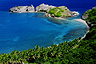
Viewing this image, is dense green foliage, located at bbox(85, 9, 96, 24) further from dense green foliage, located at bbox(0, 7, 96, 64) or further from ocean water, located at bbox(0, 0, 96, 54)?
dense green foliage, located at bbox(0, 7, 96, 64)

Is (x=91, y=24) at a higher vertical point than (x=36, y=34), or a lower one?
higher

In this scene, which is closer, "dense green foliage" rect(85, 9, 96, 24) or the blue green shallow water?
the blue green shallow water

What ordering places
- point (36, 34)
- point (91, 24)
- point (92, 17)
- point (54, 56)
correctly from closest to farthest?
point (54, 56) < point (36, 34) < point (91, 24) < point (92, 17)

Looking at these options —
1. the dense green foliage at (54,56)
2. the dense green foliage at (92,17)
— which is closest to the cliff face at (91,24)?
the dense green foliage at (92,17)

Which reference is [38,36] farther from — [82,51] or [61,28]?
[82,51]

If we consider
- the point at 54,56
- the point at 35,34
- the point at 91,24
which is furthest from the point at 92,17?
the point at 54,56

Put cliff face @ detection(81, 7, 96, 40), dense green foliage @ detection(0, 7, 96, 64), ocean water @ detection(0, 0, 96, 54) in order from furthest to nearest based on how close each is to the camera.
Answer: ocean water @ detection(0, 0, 96, 54), cliff face @ detection(81, 7, 96, 40), dense green foliage @ detection(0, 7, 96, 64)

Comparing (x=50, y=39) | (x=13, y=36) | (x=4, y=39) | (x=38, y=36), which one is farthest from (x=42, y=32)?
(x=4, y=39)

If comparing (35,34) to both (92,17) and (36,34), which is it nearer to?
(36,34)

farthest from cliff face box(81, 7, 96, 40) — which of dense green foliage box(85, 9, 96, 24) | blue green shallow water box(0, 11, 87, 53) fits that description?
blue green shallow water box(0, 11, 87, 53)
